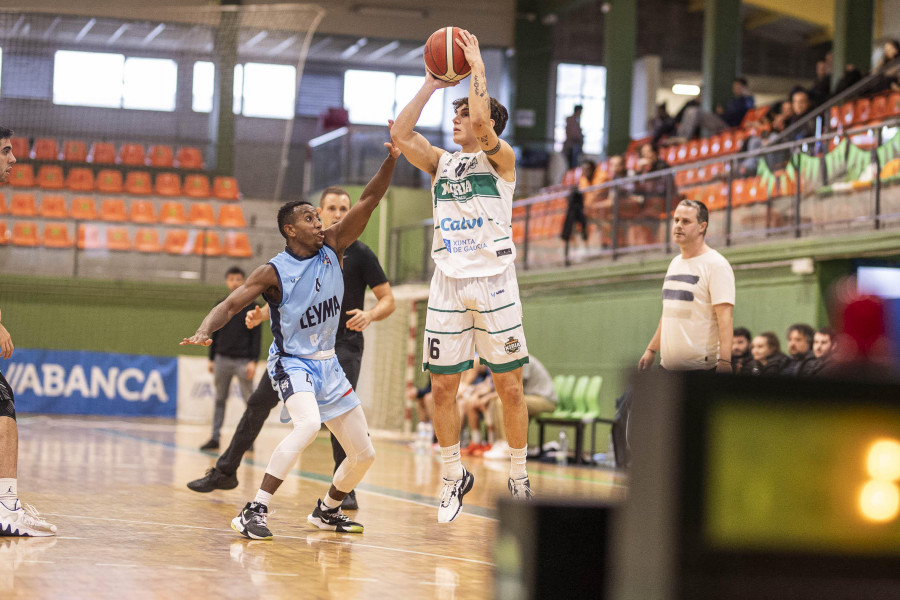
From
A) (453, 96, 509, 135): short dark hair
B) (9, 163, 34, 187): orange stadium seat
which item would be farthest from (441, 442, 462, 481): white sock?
(9, 163, 34, 187): orange stadium seat

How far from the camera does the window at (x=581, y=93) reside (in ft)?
93.1

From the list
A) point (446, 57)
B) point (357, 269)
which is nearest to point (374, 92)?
point (357, 269)

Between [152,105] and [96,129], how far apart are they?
161 centimetres

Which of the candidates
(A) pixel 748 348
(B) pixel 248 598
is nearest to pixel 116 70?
(A) pixel 748 348

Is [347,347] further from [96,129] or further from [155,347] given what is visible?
[96,129]

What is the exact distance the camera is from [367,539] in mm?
5582

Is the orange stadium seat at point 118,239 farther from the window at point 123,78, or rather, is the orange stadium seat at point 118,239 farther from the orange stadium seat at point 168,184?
the orange stadium seat at point 168,184

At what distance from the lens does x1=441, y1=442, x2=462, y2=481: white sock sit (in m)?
5.88

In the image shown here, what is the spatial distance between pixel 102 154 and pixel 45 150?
4.54 feet

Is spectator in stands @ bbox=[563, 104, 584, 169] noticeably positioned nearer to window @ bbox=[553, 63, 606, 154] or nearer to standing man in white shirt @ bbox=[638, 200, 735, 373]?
window @ bbox=[553, 63, 606, 154]

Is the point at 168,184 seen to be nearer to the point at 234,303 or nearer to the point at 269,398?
the point at 269,398

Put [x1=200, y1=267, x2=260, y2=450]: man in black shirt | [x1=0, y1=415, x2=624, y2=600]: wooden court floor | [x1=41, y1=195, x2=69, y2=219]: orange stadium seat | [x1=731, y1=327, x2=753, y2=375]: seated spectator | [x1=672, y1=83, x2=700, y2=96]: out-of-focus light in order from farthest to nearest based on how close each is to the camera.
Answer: [x1=672, y1=83, x2=700, y2=96]: out-of-focus light
[x1=41, y1=195, x2=69, y2=219]: orange stadium seat
[x1=200, y1=267, x2=260, y2=450]: man in black shirt
[x1=731, y1=327, x2=753, y2=375]: seated spectator
[x1=0, y1=415, x2=624, y2=600]: wooden court floor

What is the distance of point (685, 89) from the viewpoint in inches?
1166

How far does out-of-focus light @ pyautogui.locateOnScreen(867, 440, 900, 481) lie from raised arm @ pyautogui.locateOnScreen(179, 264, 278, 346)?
3563 millimetres
